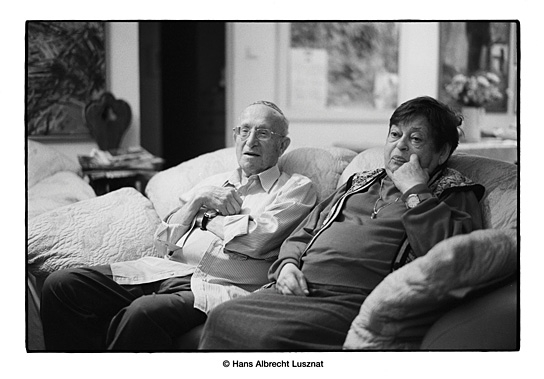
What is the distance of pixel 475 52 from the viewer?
12.1ft

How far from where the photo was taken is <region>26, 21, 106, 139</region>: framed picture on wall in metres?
2.30

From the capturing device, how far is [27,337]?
2.18m

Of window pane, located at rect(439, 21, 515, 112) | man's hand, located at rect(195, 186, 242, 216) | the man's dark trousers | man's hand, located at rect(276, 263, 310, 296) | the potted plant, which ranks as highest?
window pane, located at rect(439, 21, 515, 112)

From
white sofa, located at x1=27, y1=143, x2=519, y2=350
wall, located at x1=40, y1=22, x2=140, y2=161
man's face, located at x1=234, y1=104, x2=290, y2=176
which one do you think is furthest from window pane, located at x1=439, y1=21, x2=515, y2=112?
wall, located at x1=40, y1=22, x2=140, y2=161

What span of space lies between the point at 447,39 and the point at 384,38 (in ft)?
4.71

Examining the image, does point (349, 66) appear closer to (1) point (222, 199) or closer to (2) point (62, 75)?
(2) point (62, 75)

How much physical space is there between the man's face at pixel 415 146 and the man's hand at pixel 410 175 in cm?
2

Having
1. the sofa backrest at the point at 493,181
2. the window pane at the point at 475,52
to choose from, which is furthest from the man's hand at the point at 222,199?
the window pane at the point at 475,52

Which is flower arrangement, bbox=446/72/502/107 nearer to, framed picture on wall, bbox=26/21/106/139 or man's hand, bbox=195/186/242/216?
man's hand, bbox=195/186/242/216

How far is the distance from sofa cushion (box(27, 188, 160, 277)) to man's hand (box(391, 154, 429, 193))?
0.87m

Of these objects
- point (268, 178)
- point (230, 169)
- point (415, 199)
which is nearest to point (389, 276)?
point (415, 199)

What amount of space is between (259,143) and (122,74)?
123 cm
